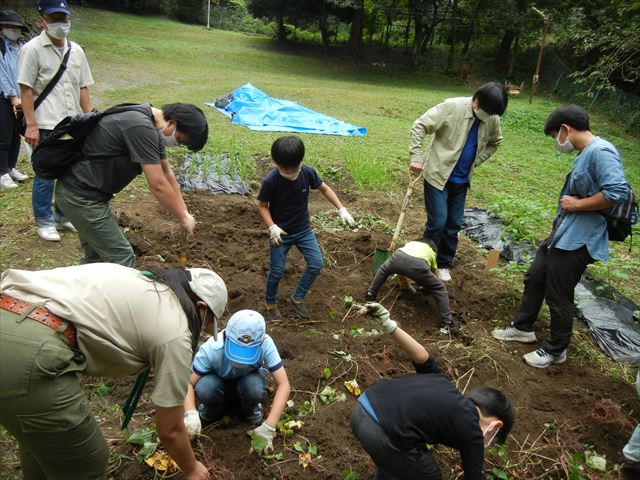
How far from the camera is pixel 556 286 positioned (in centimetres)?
332

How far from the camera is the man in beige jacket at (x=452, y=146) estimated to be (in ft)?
13.7

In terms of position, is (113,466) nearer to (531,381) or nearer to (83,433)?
(83,433)

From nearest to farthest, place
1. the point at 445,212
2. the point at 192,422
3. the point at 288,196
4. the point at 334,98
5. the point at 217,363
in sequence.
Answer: the point at 192,422 → the point at 217,363 → the point at 288,196 → the point at 445,212 → the point at 334,98

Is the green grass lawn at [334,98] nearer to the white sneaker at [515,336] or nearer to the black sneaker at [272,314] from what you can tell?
the white sneaker at [515,336]

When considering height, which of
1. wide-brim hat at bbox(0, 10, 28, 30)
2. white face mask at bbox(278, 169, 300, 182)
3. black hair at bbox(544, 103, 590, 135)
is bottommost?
white face mask at bbox(278, 169, 300, 182)

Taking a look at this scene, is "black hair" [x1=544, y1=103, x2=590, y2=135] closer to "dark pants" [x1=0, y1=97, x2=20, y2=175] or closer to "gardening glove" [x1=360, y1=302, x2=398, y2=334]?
"gardening glove" [x1=360, y1=302, x2=398, y2=334]

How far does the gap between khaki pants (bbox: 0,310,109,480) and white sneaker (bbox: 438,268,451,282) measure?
3532mm

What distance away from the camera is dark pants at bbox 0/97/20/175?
4672 millimetres

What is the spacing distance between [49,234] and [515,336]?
4.09 m

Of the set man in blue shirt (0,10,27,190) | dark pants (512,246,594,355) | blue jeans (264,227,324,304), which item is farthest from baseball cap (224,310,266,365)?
man in blue shirt (0,10,27,190)

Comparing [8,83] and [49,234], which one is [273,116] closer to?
[8,83]

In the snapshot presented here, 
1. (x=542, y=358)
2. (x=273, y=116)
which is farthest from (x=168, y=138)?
(x=273, y=116)

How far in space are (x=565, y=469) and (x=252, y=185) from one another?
478 cm

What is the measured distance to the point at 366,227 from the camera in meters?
5.55
